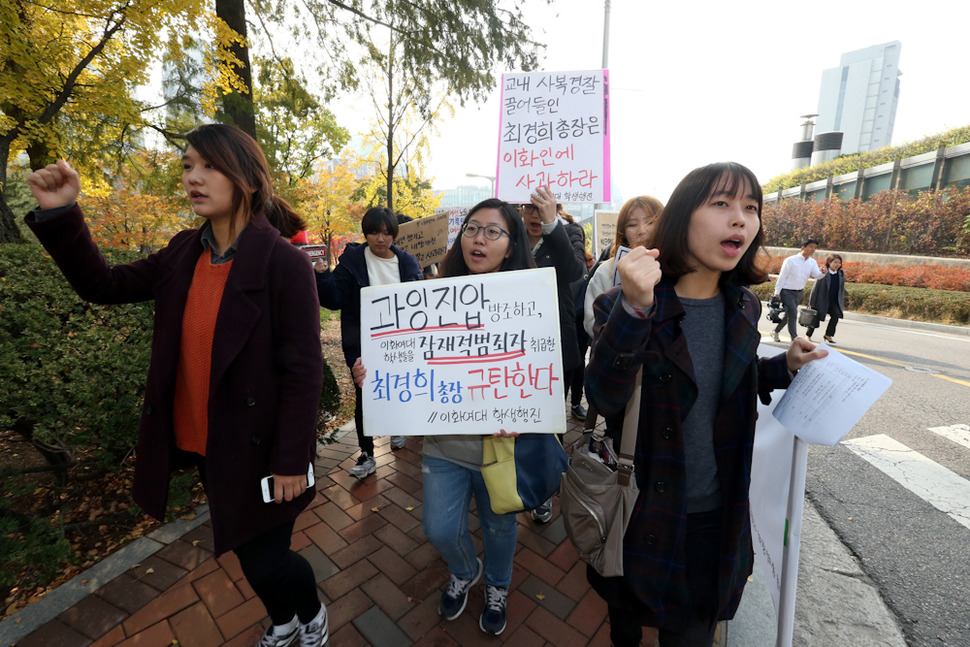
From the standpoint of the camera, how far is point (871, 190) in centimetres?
2389

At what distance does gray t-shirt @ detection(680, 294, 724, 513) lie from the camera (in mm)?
1437

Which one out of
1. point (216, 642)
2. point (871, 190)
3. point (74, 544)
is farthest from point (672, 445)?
point (871, 190)

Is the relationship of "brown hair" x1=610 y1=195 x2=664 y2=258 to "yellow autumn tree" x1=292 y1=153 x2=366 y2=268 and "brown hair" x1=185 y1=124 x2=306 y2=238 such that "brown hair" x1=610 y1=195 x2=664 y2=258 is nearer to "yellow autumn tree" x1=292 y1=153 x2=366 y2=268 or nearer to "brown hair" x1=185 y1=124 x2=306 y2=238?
"brown hair" x1=185 y1=124 x2=306 y2=238

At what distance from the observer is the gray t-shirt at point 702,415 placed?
144 cm

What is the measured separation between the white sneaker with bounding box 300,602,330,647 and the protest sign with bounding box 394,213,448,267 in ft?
12.1

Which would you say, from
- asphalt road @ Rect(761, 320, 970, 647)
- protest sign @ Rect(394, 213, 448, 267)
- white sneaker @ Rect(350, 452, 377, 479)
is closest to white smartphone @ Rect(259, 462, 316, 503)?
white sneaker @ Rect(350, 452, 377, 479)

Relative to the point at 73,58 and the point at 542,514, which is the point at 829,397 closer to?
the point at 542,514

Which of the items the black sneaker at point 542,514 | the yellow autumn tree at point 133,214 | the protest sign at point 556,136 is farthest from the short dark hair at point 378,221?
the yellow autumn tree at point 133,214

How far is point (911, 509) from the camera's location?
3.10 meters

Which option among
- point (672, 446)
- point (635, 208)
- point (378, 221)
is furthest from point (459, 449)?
point (635, 208)

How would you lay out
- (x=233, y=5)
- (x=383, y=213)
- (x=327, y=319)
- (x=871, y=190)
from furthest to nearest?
1. (x=871, y=190)
2. (x=327, y=319)
3. (x=233, y=5)
4. (x=383, y=213)

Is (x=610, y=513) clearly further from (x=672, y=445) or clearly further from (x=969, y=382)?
(x=969, y=382)

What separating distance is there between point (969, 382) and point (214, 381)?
903 centimetres

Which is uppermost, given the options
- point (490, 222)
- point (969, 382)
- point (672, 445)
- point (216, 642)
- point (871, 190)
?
point (871, 190)
